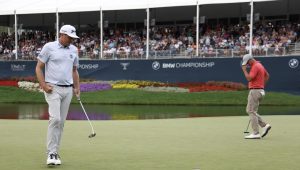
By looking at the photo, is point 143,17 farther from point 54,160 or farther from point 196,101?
point 54,160

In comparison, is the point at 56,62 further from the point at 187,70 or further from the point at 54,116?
the point at 187,70

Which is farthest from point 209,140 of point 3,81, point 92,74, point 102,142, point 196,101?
point 3,81

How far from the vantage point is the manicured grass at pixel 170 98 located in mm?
28547

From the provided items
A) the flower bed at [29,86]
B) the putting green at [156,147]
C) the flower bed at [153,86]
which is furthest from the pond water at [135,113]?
the flower bed at [29,86]

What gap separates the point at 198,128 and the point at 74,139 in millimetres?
4024

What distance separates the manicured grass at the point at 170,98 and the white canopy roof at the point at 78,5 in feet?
20.7

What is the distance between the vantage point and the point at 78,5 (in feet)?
121

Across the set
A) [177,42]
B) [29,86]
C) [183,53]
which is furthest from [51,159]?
[177,42]

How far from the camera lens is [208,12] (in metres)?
40.5

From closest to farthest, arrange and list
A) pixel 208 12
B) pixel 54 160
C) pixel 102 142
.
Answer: pixel 54 160 < pixel 102 142 < pixel 208 12

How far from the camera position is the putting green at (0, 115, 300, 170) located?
8.60m

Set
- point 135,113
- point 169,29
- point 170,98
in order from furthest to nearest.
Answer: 1. point 169,29
2. point 170,98
3. point 135,113

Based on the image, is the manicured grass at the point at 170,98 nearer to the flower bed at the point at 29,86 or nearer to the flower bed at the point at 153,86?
the flower bed at the point at 153,86

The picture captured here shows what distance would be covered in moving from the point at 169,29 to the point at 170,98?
12.6 m
